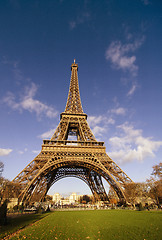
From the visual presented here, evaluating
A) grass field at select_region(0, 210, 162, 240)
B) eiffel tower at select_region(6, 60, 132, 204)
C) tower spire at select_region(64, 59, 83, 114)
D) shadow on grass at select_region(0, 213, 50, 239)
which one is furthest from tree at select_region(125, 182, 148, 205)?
tower spire at select_region(64, 59, 83, 114)

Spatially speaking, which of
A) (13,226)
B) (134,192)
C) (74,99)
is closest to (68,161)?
(134,192)

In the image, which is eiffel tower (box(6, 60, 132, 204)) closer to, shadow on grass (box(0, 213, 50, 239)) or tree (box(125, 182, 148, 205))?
tree (box(125, 182, 148, 205))

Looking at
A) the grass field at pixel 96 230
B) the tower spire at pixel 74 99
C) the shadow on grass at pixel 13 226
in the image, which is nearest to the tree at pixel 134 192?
the grass field at pixel 96 230

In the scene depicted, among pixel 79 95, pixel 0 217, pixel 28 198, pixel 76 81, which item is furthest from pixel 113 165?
pixel 76 81

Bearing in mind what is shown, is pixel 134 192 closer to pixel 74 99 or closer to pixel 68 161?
pixel 68 161

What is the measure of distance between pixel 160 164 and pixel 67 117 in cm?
2418

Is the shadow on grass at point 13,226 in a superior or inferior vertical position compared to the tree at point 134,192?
inferior

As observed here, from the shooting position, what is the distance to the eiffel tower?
82.7 ft

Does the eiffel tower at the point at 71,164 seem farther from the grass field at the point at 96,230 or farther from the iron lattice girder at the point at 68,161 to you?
the grass field at the point at 96,230

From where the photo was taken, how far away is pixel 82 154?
30156 mm

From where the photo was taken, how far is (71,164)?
104 feet

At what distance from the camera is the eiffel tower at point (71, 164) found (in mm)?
25219

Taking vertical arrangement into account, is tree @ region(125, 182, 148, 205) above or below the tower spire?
below

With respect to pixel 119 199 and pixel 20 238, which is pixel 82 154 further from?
pixel 20 238
